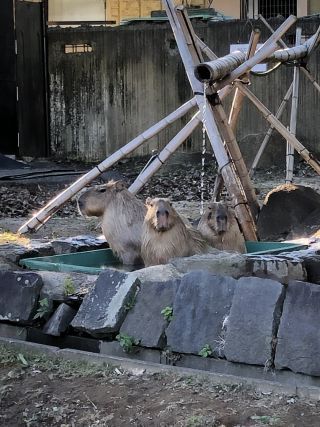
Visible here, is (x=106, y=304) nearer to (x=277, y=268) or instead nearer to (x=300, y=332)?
(x=277, y=268)

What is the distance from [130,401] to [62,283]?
1.36 metres

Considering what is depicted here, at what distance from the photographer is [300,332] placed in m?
4.38

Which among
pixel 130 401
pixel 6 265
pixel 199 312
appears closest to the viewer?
pixel 130 401

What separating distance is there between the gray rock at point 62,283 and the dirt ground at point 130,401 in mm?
639

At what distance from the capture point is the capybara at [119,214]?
6.70m

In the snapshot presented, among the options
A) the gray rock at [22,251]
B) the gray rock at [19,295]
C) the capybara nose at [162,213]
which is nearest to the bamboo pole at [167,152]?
the gray rock at [22,251]

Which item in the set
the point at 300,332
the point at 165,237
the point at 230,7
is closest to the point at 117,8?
the point at 230,7

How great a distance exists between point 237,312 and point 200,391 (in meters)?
0.54

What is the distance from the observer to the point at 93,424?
13.2 feet

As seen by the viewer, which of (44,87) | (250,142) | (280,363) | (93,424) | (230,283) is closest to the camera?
(93,424)

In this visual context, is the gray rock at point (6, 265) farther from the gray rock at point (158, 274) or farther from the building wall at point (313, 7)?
the building wall at point (313, 7)

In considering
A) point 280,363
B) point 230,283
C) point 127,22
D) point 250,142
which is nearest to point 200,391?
point 280,363

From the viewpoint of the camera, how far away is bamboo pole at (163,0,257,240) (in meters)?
7.05

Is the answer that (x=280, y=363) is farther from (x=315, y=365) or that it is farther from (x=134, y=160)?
(x=134, y=160)
